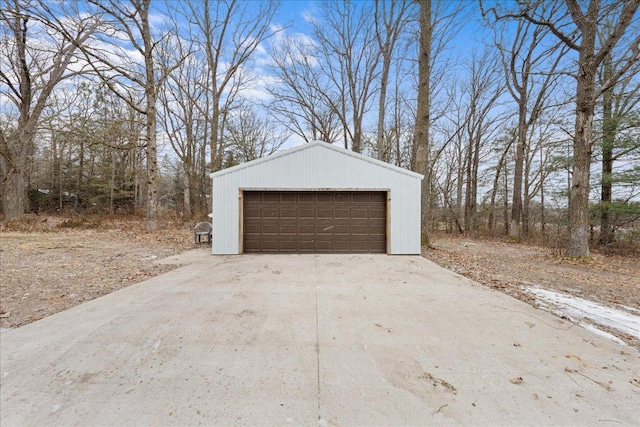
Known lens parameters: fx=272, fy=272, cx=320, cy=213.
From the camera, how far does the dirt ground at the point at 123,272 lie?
3.94 meters

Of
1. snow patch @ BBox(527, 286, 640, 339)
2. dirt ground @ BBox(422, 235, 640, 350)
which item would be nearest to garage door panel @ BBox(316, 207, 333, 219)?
dirt ground @ BBox(422, 235, 640, 350)

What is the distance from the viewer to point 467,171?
1706 centimetres

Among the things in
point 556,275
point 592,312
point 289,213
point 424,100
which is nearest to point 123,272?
point 289,213

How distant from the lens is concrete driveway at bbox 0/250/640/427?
1.83 metres

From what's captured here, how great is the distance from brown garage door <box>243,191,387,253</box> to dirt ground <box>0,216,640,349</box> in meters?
2.02

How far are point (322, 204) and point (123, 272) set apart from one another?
5026 mm

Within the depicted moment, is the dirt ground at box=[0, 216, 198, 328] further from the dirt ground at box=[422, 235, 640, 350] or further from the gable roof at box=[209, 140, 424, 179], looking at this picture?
the dirt ground at box=[422, 235, 640, 350]

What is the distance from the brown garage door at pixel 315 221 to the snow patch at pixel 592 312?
4292mm

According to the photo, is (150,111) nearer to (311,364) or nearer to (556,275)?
(311,364)

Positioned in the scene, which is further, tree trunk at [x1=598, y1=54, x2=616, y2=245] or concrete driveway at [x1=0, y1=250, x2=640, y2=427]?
tree trunk at [x1=598, y1=54, x2=616, y2=245]

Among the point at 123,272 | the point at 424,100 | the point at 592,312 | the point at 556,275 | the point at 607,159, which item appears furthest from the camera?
the point at 607,159

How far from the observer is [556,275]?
5773 millimetres

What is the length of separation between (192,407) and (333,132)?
16623mm

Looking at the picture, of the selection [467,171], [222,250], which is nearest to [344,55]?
[467,171]
